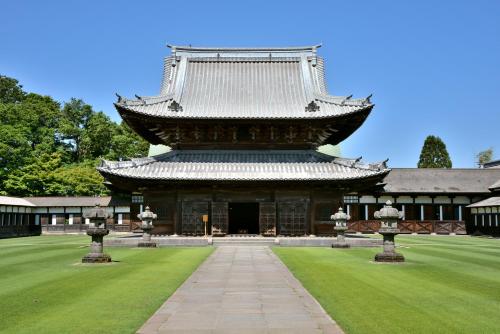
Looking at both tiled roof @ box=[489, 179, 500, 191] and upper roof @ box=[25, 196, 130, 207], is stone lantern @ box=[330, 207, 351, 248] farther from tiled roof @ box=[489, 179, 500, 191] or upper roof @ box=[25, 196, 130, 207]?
upper roof @ box=[25, 196, 130, 207]

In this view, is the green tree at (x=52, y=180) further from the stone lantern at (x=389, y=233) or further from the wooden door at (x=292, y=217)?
the stone lantern at (x=389, y=233)

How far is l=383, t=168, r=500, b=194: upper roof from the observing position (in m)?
59.8

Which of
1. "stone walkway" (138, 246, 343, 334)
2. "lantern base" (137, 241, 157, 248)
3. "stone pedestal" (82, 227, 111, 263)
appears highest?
"stone pedestal" (82, 227, 111, 263)

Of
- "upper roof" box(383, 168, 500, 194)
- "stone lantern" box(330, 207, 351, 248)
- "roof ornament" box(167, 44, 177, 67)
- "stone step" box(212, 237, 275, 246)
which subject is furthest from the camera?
"upper roof" box(383, 168, 500, 194)

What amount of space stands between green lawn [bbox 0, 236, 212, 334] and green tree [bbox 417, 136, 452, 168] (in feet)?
255

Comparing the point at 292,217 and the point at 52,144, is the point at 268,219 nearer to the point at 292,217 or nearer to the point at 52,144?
the point at 292,217

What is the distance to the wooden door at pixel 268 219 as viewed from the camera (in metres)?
38.9

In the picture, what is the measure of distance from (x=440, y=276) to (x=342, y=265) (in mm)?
4422

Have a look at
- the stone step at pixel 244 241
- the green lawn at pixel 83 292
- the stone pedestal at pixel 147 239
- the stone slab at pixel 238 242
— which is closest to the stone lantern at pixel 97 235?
the green lawn at pixel 83 292

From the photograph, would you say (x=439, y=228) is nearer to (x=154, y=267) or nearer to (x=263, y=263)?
(x=263, y=263)

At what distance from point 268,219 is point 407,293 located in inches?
1007

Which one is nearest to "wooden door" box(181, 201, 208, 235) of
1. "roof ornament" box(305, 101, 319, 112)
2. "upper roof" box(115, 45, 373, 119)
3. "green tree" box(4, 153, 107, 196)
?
"upper roof" box(115, 45, 373, 119)

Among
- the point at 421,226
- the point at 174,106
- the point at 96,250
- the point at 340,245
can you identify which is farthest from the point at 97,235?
the point at 421,226

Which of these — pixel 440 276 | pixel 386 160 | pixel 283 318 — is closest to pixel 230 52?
pixel 386 160
